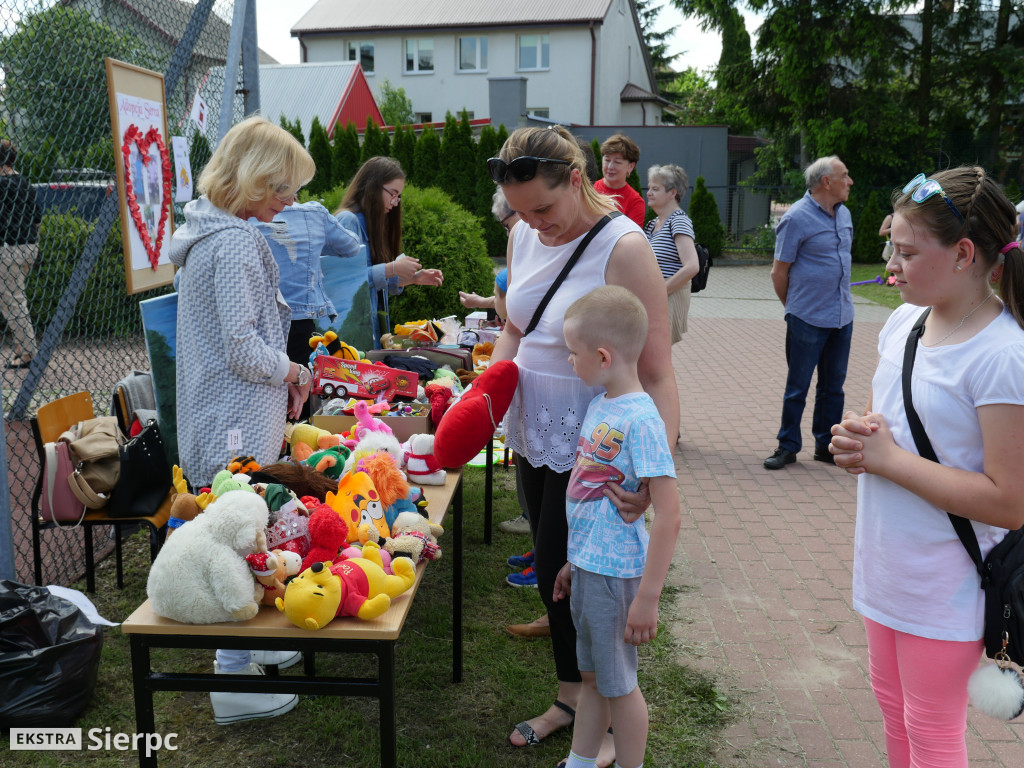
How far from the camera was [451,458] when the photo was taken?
8.23ft

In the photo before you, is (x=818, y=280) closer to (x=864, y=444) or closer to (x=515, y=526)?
(x=515, y=526)

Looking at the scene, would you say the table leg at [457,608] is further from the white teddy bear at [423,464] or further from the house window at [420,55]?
the house window at [420,55]

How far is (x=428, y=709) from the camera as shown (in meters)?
3.23

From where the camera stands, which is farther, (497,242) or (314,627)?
(497,242)

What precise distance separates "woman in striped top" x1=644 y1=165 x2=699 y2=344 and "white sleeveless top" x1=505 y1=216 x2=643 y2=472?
3.50 meters

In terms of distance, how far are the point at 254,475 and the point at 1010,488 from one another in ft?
6.25

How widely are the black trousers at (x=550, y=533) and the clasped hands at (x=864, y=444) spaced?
0.83 metres

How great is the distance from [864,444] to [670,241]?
4343mm

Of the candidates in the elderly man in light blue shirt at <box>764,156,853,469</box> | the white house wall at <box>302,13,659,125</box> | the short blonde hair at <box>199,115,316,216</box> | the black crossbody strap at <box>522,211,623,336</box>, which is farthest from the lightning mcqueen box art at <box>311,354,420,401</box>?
the white house wall at <box>302,13,659,125</box>

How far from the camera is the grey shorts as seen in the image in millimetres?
2260

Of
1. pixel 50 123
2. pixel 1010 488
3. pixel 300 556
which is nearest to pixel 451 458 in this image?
pixel 300 556

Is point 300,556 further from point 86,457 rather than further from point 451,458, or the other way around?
point 86,457

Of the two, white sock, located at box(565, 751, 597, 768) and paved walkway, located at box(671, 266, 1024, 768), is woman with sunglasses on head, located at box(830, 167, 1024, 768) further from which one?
paved walkway, located at box(671, 266, 1024, 768)

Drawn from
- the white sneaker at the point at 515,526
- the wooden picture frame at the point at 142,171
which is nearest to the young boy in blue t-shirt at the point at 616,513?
the white sneaker at the point at 515,526
